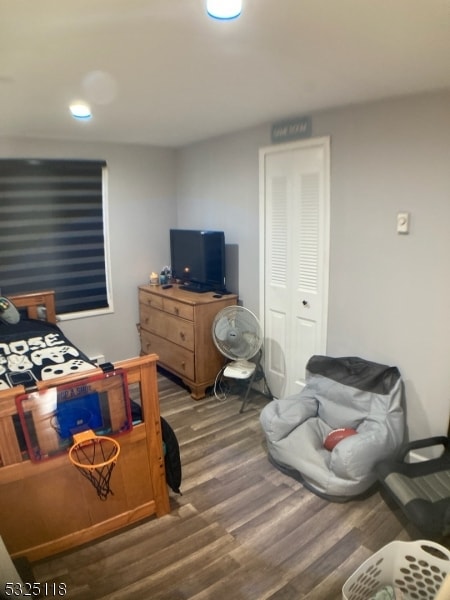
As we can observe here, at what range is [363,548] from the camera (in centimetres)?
207

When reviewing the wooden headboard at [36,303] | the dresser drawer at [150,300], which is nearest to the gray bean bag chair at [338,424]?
the dresser drawer at [150,300]

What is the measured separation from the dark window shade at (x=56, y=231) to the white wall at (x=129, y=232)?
0.13 metres

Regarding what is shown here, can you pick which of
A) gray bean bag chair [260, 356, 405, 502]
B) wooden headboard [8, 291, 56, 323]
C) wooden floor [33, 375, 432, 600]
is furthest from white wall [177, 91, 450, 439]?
wooden headboard [8, 291, 56, 323]

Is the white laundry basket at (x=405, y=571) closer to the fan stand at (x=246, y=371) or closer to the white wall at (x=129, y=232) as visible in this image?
the fan stand at (x=246, y=371)

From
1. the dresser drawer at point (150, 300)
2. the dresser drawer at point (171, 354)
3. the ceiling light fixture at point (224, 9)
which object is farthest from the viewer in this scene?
the dresser drawer at point (150, 300)

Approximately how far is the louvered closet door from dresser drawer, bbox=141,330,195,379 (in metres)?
0.72

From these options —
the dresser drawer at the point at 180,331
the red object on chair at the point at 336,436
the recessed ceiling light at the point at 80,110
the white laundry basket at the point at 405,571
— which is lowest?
the white laundry basket at the point at 405,571

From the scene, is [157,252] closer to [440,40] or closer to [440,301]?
[440,301]

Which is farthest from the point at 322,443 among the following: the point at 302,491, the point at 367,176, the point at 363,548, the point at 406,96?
the point at 406,96

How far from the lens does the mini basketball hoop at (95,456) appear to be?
1.90m

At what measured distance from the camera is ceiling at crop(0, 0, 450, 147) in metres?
1.32

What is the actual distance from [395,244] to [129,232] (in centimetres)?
278

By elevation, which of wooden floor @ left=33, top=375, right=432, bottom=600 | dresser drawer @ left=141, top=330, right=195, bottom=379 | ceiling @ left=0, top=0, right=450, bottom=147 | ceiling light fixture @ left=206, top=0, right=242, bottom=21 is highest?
ceiling @ left=0, top=0, right=450, bottom=147

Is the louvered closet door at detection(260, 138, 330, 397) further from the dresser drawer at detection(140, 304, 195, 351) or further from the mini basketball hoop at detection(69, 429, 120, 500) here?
the mini basketball hoop at detection(69, 429, 120, 500)
